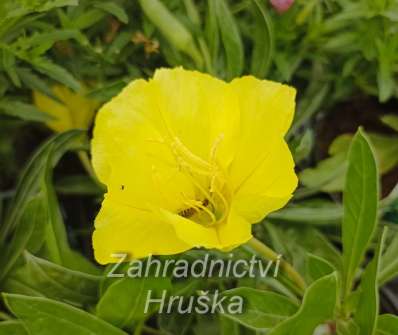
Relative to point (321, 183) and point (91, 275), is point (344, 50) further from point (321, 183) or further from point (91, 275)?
point (91, 275)

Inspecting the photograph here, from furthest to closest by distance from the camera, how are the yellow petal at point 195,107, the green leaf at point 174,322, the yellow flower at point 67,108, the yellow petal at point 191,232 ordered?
1. the yellow flower at point 67,108
2. the green leaf at point 174,322
3. the yellow petal at point 195,107
4. the yellow petal at point 191,232

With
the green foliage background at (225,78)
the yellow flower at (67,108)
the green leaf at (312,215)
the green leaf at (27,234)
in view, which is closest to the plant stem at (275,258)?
the green foliage background at (225,78)

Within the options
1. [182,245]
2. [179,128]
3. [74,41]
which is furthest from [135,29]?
[182,245]

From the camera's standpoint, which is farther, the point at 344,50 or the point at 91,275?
the point at 344,50

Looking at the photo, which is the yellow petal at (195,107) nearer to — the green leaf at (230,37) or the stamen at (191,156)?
the stamen at (191,156)

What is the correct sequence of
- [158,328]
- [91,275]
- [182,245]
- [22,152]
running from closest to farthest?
[182,245] < [91,275] < [158,328] < [22,152]

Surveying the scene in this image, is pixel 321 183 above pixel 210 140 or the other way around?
the other way around

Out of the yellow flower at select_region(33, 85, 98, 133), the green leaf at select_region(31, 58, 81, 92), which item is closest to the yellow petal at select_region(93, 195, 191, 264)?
the green leaf at select_region(31, 58, 81, 92)
